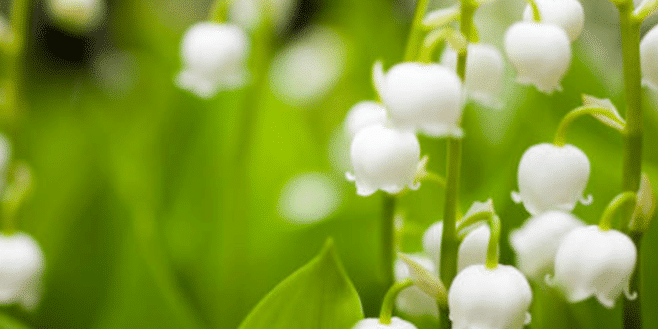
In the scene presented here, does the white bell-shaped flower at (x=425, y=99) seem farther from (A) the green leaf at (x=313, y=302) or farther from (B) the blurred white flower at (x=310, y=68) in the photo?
(B) the blurred white flower at (x=310, y=68)

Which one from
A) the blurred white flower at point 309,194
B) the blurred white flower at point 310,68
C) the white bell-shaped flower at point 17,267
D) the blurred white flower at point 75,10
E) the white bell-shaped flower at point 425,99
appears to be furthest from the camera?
the blurred white flower at point 310,68


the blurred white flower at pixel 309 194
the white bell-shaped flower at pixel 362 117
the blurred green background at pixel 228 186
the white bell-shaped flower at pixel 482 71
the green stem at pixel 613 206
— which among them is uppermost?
the white bell-shaped flower at pixel 482 71

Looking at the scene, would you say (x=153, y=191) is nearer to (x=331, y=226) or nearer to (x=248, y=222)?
(x=248, y=222)

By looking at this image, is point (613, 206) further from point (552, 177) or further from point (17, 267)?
point (17, 267)

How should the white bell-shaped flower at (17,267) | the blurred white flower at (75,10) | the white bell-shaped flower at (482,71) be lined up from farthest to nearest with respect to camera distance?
the blurred white flower at (75,10), the white bell-shaped flower at (17,267), the white bell-shaped flower at (482,71)

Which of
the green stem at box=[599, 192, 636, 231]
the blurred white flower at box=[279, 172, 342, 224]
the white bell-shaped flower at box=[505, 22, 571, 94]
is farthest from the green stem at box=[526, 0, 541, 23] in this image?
the blurred white flower at box=[279, 172, 342, 224]

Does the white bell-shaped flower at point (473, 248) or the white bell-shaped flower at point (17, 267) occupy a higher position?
the white bell-shaped flower at point (473, 248)

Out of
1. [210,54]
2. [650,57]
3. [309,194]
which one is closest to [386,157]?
[650,57]

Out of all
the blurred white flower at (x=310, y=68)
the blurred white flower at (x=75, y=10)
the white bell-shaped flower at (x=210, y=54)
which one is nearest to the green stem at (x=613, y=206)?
the white bell-shaped flower at (x=210, y=54)
